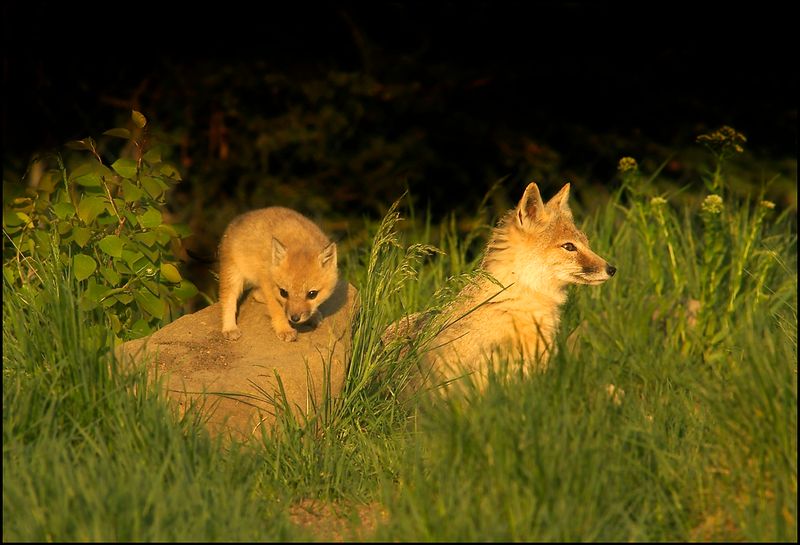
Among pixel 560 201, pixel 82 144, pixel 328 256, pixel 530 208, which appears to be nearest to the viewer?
pixel 82 144

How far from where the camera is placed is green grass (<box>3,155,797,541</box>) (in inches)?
172

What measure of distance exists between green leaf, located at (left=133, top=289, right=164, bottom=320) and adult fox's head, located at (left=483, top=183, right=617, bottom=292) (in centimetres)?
203

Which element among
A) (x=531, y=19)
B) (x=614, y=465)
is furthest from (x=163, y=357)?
(x=531, y=19)

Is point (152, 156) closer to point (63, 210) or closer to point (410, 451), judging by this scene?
point (63, 210)

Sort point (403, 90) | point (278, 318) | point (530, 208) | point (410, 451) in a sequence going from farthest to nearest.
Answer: point (403, 90), point (278, 318), point (530, 208), point (410, 451)

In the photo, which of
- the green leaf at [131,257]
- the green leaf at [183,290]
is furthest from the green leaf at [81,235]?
the green leaf at [183,290]

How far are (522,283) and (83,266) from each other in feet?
8.44

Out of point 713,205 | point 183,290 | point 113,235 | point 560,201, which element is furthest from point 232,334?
point 713,205

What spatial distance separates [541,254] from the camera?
6.68 meters

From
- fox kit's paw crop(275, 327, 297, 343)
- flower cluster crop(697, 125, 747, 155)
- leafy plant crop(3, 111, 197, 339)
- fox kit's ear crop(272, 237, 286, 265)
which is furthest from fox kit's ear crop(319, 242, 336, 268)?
flower cluster crop(697, 125, 747, 155)

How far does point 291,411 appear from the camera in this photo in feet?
19.4

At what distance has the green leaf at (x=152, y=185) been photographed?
22.2 ft

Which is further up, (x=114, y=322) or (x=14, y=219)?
(x=14, y=219)

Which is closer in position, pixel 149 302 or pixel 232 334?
pixel 149 302
